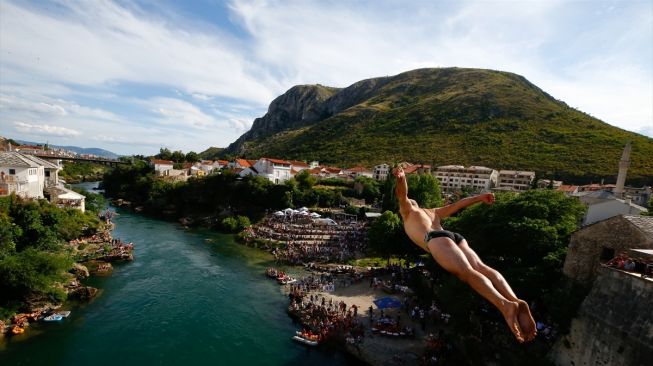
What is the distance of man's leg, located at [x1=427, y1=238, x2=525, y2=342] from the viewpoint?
3.11m

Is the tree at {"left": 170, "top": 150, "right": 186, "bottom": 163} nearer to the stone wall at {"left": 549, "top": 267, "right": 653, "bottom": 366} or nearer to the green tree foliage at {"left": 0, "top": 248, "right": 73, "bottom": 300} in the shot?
the green tree foliage at {"left": 0, "top": 248, "right": 73, "bottom": 300}

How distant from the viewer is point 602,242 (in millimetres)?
14055

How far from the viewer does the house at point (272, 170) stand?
6175 centimetres

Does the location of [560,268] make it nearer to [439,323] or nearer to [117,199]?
[439,323]

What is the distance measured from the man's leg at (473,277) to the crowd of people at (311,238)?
3067cm

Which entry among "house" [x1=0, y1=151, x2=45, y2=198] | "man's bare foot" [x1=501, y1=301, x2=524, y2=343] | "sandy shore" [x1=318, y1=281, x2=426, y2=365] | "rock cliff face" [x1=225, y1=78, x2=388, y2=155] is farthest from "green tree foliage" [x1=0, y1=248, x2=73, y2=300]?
"rock cliff face" [x1=225, y1=78, x2=388, y2=155]

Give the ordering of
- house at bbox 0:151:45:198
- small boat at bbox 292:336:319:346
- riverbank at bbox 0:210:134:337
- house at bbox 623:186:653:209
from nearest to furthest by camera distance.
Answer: small boat at bbox 292:336:319:346 → riverbank at bbox 0:210:134:337 → house at bbox 0:151:45:198 → house at bbox 623:186:653:209

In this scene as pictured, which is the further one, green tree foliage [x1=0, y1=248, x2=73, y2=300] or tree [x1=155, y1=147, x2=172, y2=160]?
tree [x1=155, y1=147, x2=172, y2=160]

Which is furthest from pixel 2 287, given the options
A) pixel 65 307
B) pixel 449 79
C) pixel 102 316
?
pixel 449 79

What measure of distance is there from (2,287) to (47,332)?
454 cm

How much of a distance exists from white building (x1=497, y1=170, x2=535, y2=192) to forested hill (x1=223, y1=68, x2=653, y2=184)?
18.2 ft

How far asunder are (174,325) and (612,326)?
20.3 m

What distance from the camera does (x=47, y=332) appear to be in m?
19.1

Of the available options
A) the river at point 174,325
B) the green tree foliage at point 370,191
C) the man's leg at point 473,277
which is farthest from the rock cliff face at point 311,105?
the man's leg at point 473,277
